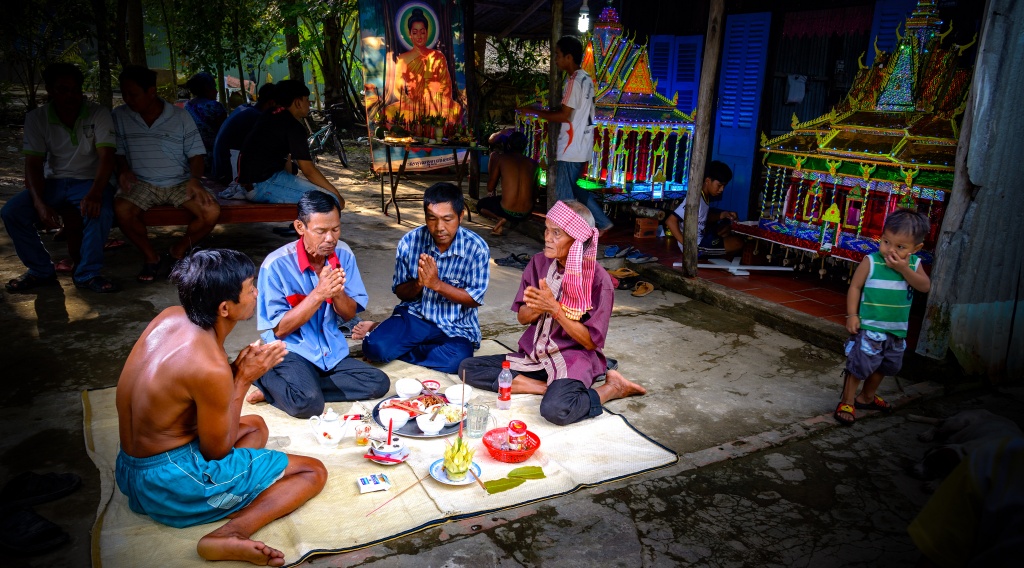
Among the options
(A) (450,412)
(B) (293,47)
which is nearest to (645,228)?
(A) (450,412)

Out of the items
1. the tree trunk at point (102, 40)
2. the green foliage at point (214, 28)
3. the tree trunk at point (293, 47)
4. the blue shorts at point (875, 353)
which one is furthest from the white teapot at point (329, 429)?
the green foliage at point (214, 28)

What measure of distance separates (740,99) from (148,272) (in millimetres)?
6787

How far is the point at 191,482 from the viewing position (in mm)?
2715

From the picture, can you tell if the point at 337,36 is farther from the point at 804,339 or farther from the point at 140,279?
the point at 804,339

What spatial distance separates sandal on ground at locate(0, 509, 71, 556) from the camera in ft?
8.82

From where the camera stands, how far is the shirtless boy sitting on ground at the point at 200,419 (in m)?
2.58

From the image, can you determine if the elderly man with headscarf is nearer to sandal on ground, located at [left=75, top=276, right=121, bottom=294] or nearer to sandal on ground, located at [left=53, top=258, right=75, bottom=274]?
sandal on ground, located at [left=75, top=276, right=121, bottom=294]

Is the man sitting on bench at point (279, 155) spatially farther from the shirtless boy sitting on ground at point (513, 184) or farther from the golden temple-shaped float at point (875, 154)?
the golden temple-shaped float at point (875, 154)

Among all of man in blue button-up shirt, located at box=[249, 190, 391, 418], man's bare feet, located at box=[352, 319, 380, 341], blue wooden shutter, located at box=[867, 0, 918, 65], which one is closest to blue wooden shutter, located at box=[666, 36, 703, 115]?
blue wooden shutter, located at box=[867, 0, 918, 65]

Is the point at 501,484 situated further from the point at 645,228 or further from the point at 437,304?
the point at 645,228

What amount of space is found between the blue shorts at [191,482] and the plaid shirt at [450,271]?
6.16ft

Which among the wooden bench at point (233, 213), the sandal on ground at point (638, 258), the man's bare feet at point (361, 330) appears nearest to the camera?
the man's bare feet at point (361, 330)

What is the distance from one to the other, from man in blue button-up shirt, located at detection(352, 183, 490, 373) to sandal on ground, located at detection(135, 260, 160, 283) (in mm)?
2747

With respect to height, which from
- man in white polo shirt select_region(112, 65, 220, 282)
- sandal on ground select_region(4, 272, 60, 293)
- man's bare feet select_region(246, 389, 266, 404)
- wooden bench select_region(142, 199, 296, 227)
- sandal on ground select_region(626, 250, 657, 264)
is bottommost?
man's bare feet select_region(246, 389, 266, 404)
